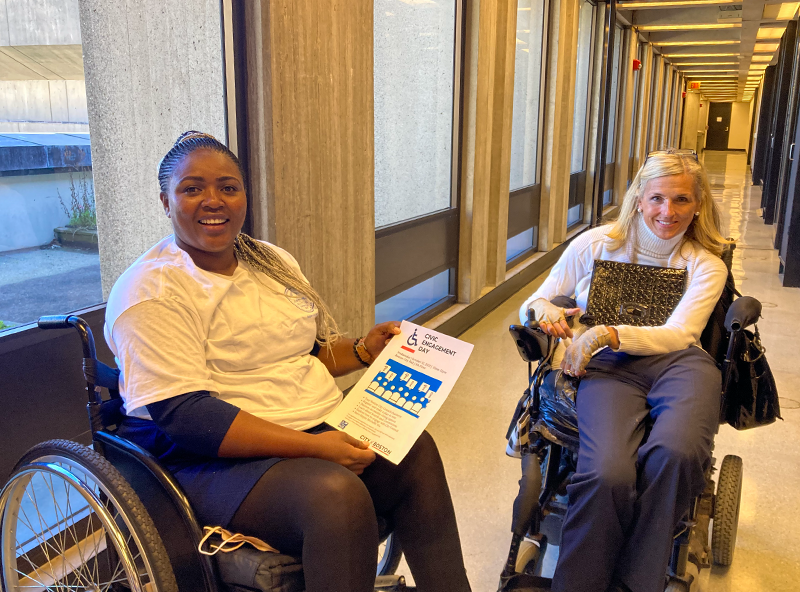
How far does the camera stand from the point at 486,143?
4.95 metres

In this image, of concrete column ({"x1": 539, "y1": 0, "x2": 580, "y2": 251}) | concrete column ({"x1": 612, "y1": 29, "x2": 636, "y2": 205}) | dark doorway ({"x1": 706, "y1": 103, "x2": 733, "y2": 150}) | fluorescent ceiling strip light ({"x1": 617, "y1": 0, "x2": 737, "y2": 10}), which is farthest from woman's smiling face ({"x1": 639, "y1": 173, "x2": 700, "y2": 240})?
dark doorway ({"x1": 706, "y1": 103, "x2": 733, "y2": 150})

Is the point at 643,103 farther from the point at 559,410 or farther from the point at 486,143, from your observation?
the point at 559,410

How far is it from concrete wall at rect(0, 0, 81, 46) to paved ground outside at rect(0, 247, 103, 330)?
0.62 meters

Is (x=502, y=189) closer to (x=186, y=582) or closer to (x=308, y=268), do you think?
(x=308, y=268)

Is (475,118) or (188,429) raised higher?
(475,118)

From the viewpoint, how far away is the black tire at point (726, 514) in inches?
84.6

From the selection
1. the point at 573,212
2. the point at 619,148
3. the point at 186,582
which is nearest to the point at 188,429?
the point at 186,582

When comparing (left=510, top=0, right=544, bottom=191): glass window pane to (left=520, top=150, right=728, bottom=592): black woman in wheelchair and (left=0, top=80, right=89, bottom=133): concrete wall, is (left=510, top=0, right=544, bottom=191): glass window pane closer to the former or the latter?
(left=520, top=150, right=728, bottom=592): black woman in wheelchair

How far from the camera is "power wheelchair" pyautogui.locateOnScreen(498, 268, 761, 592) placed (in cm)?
185

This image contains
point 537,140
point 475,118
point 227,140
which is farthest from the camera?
point 537,140

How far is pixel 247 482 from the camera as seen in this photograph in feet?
4.58

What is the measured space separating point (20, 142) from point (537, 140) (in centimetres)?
568

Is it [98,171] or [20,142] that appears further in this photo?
[98,171]

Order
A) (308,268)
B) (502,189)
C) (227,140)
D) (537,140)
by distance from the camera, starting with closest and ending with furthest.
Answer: (227,140)
(308,268)
(502,189)
(537,140)
